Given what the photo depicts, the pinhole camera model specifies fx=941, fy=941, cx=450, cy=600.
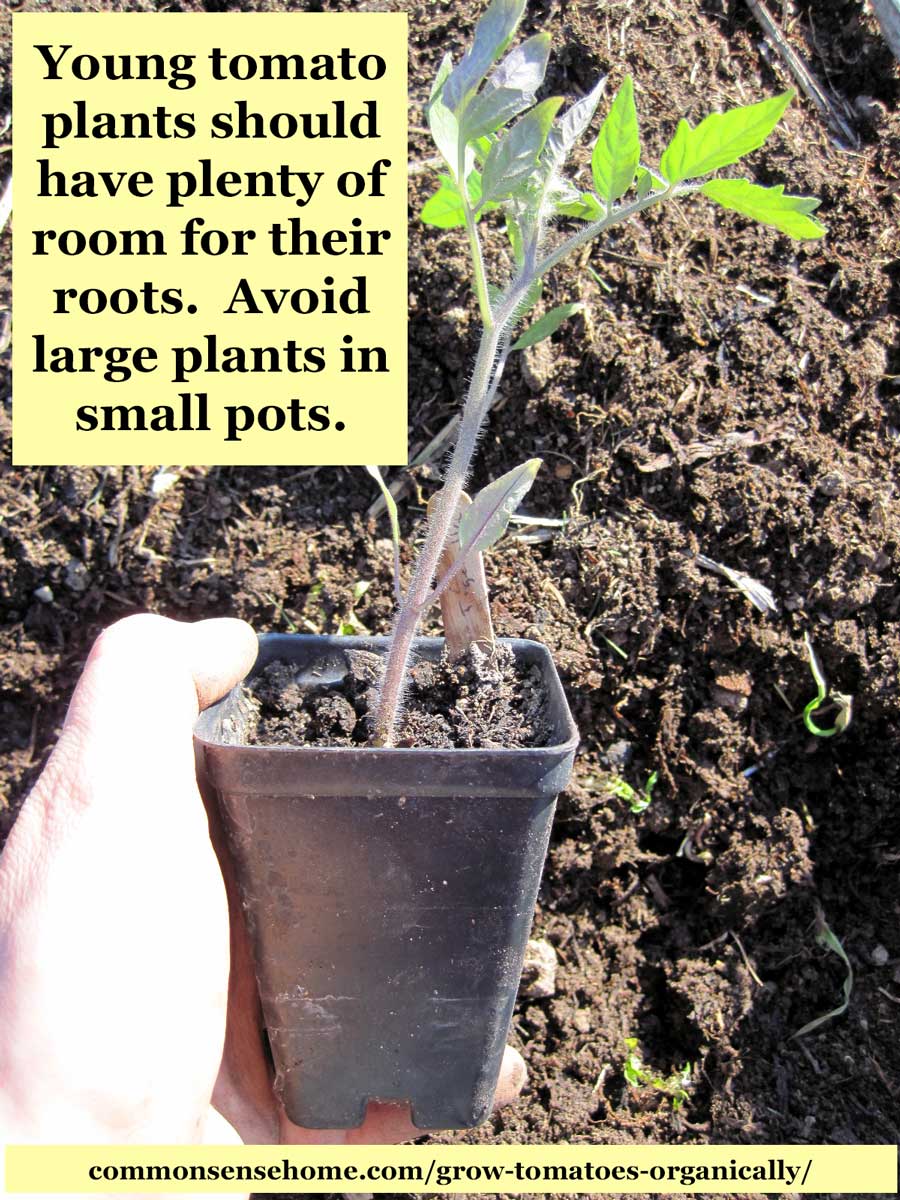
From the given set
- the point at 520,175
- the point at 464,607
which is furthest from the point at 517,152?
the point at 464,607

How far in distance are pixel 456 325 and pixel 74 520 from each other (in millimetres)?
832

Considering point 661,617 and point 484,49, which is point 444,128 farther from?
point 661,617

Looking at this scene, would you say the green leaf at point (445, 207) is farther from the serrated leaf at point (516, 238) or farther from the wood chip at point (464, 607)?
the wood chip at point (464, 607)

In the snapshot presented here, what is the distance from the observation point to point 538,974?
1.71m

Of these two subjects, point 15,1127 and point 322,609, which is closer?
point 15,1127

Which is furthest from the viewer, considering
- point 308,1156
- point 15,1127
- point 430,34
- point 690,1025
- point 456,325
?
point 430,34

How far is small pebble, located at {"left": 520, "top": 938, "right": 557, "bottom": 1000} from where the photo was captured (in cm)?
171

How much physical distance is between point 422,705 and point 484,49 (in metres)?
0.84

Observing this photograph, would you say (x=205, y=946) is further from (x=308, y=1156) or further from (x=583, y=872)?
(x=583, y=872)

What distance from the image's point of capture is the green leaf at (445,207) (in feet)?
3.97

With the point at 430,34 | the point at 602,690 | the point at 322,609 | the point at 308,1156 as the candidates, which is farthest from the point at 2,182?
the point at 308,1156

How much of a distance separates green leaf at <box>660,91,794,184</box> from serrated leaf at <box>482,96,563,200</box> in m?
0.14

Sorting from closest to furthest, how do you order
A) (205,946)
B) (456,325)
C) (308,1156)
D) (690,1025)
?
(205,946), (308,1156), (690,1025), (456,325)

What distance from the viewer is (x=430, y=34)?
2.06 meters
